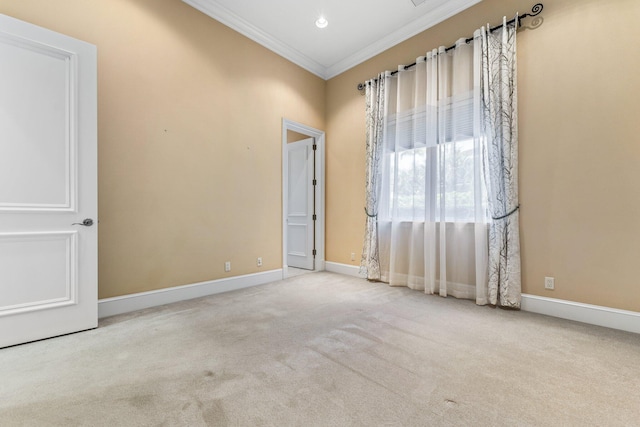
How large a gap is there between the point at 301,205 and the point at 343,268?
55.1 inches

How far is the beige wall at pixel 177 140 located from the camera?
2633 millimetres

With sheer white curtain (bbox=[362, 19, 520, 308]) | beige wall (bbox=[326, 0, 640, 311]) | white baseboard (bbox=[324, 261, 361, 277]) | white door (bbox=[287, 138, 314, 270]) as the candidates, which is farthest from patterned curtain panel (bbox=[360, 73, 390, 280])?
beige wall (bbox=[326, 0, 640, 311])

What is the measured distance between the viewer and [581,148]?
8.25 ft

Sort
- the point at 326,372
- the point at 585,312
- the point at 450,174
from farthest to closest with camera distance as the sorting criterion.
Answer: the point at 450,174, the point at 585,312, the point at 326,372

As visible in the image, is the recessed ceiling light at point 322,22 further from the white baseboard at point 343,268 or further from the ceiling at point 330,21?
the white baseboard at point 343,268

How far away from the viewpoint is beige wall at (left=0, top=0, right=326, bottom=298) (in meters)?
2.63

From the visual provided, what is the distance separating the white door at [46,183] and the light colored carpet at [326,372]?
0.85ft

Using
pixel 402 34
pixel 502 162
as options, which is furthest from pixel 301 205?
pixel 502 162

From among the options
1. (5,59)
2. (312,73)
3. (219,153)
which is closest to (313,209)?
(219,153)

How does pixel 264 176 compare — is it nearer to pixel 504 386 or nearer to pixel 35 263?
pixel 35 263

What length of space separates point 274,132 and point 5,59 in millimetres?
2615

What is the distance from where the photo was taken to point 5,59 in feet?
6.66

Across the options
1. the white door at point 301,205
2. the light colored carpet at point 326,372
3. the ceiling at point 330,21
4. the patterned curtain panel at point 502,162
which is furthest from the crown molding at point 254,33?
the light colored carpet at point 326,372

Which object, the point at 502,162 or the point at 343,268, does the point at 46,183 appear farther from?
the point at 502,162
